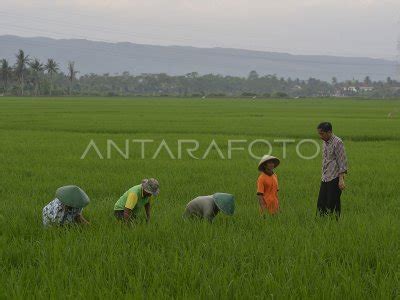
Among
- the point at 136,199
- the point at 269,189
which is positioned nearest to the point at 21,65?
the point at 269,189

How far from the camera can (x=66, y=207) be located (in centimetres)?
453

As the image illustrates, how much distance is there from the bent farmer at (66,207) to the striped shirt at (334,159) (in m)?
2.48

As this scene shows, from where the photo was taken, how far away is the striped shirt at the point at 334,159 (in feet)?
17.7

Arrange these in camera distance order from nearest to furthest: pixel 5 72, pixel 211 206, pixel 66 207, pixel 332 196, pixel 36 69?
pixel 66 207 → pixel 211 206 → pixel 332 196 → pixel 5 72 → pixel 36 69

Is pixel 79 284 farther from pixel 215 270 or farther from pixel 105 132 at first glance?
pixel 105 132

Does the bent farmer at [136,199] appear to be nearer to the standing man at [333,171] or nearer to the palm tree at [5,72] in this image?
the standing man at [333,171]

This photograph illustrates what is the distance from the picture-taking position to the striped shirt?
539 centimetres

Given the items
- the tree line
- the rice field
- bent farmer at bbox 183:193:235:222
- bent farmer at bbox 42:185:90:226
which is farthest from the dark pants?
the tree line

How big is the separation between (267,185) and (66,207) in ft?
6.41

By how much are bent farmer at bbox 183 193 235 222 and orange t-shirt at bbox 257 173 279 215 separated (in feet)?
1.79

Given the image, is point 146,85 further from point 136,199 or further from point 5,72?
point 136,199

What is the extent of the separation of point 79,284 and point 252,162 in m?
7.51

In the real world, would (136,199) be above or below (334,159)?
below

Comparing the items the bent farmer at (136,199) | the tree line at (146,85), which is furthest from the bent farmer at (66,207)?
the tree line at (146,85)
